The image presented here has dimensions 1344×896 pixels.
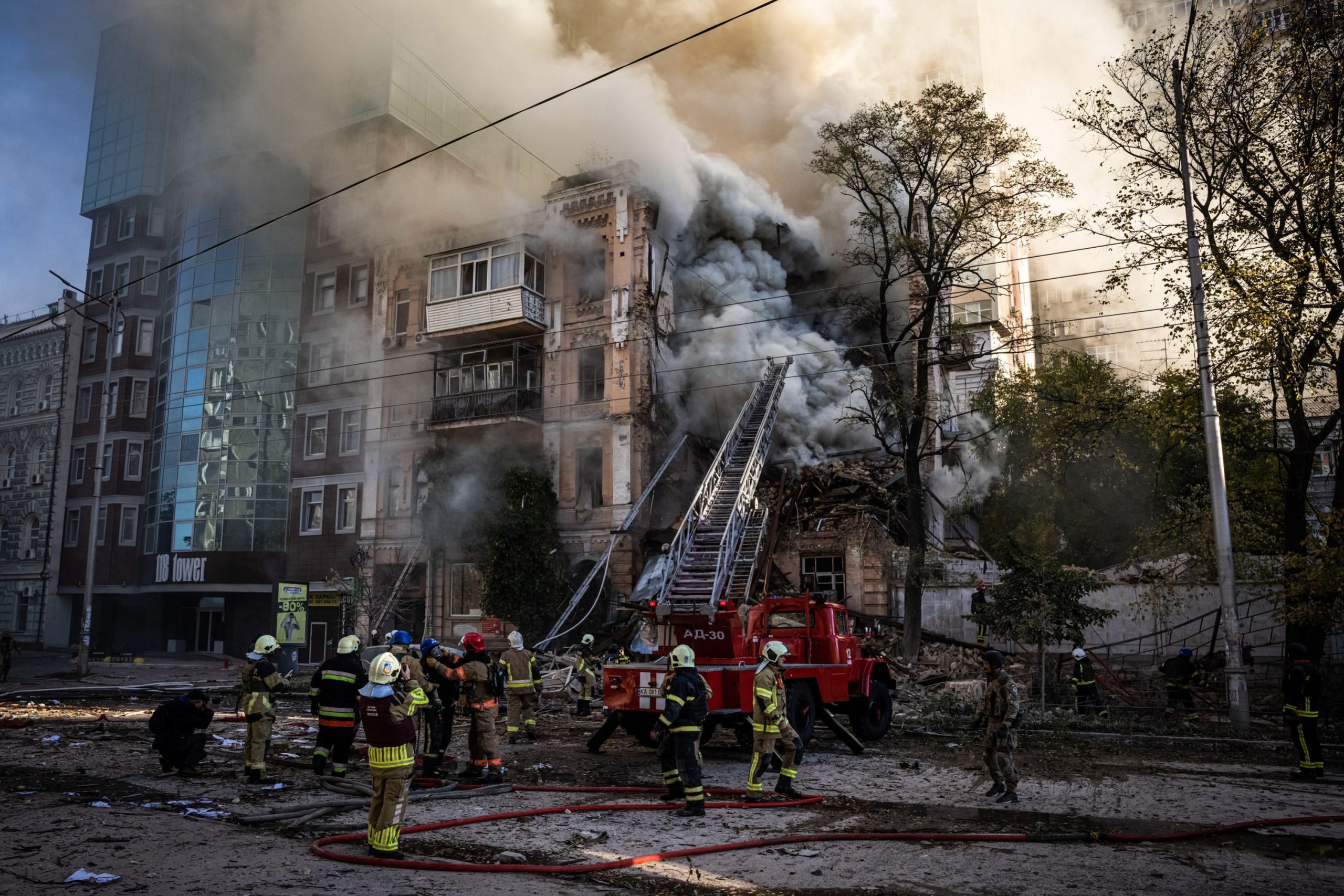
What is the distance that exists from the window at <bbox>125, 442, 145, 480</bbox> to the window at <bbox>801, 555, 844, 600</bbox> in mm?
31119

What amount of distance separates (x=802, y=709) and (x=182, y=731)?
756 centimetres

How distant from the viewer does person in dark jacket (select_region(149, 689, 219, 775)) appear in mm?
9891

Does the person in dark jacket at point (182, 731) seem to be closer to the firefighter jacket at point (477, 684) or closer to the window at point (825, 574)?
the firefighter jacket at point (477, 684)

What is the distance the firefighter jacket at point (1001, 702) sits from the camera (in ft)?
30.4

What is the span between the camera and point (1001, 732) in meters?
9.31

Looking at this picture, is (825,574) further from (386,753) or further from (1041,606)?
(386,753)

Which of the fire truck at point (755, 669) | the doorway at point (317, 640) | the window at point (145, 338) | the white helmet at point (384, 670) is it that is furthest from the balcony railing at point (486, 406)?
the white helmet at point (384, 670)

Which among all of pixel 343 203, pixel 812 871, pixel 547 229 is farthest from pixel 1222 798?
pixel 343 203

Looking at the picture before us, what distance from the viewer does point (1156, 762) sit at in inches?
466

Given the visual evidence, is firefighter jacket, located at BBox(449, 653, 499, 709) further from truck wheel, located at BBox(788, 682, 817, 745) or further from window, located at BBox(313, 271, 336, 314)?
window, located at BBox(313, 271, 336, 314)

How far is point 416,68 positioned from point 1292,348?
30336 mm

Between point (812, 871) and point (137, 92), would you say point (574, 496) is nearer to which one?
point (812, 871)

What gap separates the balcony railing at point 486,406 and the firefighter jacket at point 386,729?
21173mm

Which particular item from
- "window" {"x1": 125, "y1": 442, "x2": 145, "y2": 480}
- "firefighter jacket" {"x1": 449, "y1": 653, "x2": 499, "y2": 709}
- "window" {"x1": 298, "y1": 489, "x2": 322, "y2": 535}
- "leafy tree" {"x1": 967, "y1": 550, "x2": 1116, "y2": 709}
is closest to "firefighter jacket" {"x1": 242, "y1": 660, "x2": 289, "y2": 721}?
"firefighter jacket" {"x1": 449, "y1": 653, "x2": 499, "y2": 709}
